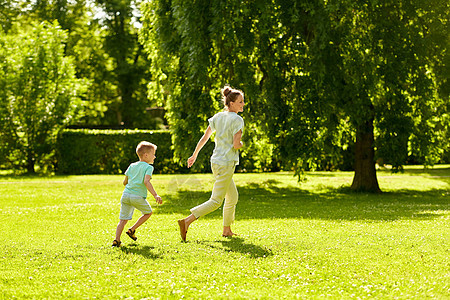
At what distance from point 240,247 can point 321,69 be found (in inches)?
380

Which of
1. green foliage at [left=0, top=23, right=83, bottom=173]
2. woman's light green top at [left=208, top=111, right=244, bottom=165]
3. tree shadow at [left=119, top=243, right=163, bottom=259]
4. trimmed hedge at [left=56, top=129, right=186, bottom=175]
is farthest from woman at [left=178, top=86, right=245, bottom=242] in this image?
green foliage at [left=0, top=23, right=83, bottom=173]

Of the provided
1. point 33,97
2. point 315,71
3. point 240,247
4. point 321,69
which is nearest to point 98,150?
point 33,97

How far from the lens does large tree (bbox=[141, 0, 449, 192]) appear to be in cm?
1689

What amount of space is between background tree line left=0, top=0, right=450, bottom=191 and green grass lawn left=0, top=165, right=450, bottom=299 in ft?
10.1

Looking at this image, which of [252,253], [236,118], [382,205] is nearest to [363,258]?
[252,253]

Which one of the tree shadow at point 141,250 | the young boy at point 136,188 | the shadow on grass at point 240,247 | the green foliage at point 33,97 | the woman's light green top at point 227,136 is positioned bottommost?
the tree shadow at point 141,250

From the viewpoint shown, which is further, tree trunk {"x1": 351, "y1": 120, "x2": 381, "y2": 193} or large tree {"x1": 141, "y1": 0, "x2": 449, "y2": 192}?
tree trunk {"x1": 351, "y1": 120, "x2": 381, "y2": 193}

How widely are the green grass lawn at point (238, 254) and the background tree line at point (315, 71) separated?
3.09 metres

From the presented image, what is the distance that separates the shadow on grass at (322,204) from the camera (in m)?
12.7

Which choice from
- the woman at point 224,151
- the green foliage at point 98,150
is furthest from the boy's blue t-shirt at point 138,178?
the green foliage at point 98,150

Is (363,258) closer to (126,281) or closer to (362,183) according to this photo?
(126,281)

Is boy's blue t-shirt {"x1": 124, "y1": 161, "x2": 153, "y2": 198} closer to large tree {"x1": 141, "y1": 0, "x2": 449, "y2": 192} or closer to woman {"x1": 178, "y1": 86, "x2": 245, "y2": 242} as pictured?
woman {"x1": 178, "y1": 86, "x2": 245, "y2": 242}

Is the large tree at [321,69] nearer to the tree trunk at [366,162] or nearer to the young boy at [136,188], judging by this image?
Answer: the tree trunk at [366,162]

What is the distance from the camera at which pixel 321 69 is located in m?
16.6
